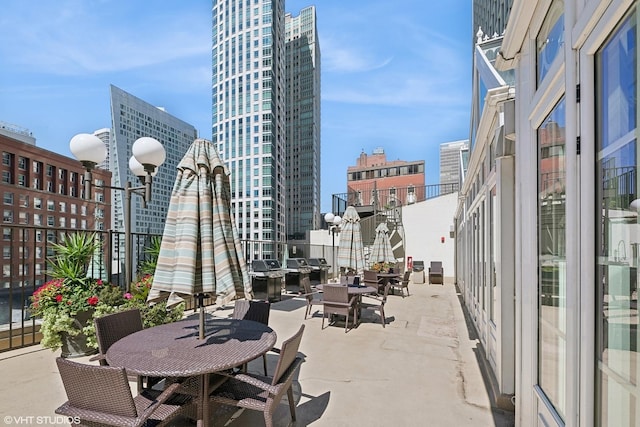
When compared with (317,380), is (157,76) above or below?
above

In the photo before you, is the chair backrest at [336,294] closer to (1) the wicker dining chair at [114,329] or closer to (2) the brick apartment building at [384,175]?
(1) the wicker dining chair at [114,329]

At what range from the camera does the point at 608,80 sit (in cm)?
128

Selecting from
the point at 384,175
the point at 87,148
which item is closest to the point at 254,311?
the point at 87,148

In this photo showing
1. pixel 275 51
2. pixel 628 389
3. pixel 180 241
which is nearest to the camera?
pixel 628 389

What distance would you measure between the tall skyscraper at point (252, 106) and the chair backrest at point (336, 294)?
6293 cm

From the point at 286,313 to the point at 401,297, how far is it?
4.04 metres

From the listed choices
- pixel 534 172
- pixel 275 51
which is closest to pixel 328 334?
pixel 534 172

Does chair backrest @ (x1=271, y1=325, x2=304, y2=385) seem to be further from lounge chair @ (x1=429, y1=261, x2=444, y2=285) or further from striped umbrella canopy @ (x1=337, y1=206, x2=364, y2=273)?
lounge chair @ (x1=429, y1=261, x2=444, y2=285)

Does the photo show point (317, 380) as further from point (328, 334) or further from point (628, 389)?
point (628, 389)

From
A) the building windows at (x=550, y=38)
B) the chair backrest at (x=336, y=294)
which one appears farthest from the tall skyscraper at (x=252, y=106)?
the building windows at (x=550, y=38)

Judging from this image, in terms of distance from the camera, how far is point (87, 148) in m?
4.14

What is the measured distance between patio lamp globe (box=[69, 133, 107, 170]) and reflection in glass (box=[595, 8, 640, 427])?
496 centimetres

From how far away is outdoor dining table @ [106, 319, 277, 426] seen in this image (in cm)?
210

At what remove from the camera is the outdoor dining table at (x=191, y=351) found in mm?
2098
